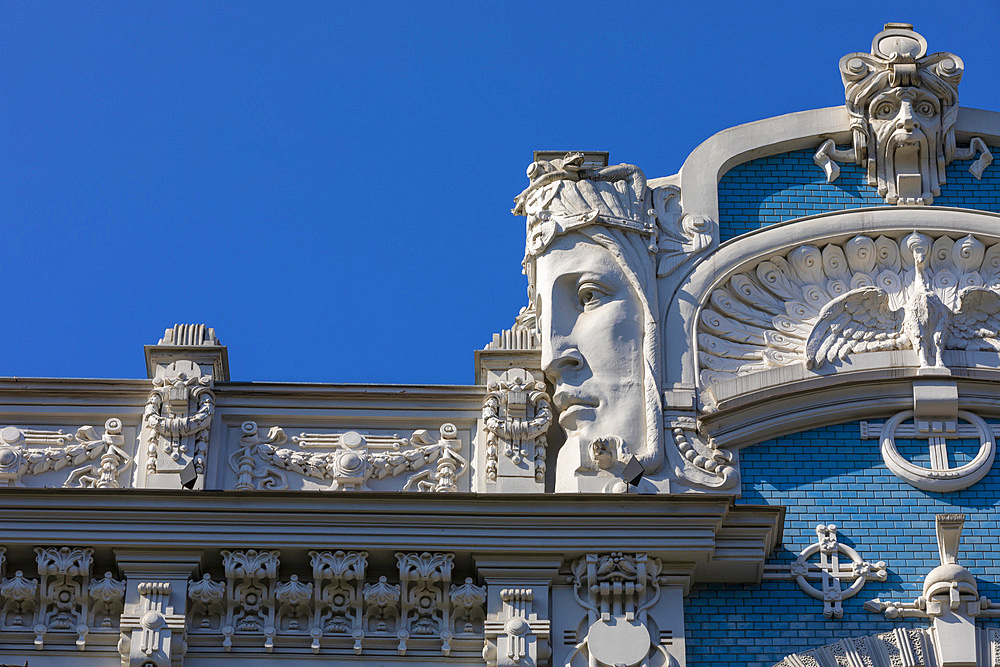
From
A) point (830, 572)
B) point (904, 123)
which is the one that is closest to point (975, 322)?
point (904, 123)

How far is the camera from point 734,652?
1337 cm

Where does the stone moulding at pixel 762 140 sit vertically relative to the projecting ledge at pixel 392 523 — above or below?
above

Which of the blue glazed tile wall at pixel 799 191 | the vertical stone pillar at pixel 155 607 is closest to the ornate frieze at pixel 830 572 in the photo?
the blue glazed tile wall at pixel 799 191

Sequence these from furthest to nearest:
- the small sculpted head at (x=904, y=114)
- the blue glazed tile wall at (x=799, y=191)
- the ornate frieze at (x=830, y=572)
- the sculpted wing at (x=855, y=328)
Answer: the small sculpted head at (x=904, y=114) → the blue glazed tile wall at (x=799, y=191) → the sculpted wing at (x=855, y=328) → the ornate frieze at (x=830, y=572)

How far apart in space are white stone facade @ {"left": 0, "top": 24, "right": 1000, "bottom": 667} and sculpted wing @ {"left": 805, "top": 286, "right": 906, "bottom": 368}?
18 mm

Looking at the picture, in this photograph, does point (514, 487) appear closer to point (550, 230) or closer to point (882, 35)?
point (550, 230)

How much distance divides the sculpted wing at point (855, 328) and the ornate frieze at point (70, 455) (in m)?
4.53

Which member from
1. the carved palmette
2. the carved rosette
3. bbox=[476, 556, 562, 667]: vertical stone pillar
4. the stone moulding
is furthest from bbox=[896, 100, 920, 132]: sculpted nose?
the carved rosette

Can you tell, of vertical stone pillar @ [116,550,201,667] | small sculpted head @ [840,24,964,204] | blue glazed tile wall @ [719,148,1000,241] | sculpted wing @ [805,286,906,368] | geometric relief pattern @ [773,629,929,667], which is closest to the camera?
vertical stone pillar @ [116,550,201,667]

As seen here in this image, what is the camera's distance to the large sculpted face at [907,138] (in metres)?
15.4

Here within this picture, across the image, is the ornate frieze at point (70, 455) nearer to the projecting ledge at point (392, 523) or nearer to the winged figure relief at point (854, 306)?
the projecting ledge at point (392, 523)

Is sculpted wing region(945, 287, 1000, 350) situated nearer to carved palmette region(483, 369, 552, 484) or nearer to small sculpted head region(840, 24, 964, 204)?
small sculpted head region(840, 24, 964, 204)

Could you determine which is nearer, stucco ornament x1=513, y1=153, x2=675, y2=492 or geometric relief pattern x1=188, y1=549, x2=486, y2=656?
geometric relief pattern x1=188, y1=549, x2=486, y2=656

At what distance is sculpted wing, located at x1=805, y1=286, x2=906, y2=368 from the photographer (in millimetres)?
14516
